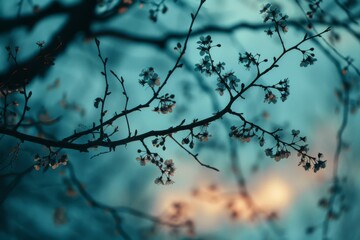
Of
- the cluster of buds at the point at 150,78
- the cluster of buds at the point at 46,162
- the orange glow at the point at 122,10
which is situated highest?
the orange glow at the point at 122,10

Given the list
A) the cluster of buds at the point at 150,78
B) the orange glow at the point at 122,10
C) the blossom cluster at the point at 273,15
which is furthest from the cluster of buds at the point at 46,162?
the orange glow at the point at 122,10

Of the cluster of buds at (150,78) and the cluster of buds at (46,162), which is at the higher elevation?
the cluster of buds at (150,78)

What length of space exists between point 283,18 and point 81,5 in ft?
13.0

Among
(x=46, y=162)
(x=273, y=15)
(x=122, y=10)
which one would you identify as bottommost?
(x=46, y=162)

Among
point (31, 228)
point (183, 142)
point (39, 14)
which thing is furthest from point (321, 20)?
point (31, 228)

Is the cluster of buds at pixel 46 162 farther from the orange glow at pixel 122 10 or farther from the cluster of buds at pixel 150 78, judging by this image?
the orange glow at pixel 122 10

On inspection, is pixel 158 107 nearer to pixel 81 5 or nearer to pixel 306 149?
pixel 306 149

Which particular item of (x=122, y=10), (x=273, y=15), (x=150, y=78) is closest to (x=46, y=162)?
(x=150, y=78)

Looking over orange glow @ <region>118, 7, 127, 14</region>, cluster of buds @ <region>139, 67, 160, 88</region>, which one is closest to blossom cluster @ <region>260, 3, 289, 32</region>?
cluster of buds @ <region>139, 67, 160, 88</region>

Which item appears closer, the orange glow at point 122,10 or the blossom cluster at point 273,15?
the blossom cluster at point 273,15

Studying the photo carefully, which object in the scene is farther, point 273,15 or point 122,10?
point 122,10

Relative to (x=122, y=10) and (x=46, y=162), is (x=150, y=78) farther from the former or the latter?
(x=122, y=10)

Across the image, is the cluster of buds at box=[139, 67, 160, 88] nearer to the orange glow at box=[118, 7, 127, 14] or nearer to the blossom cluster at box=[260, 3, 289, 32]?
the blossom cluster at box=[260, 3, 289, 32]

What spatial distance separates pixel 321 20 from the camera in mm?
5867
